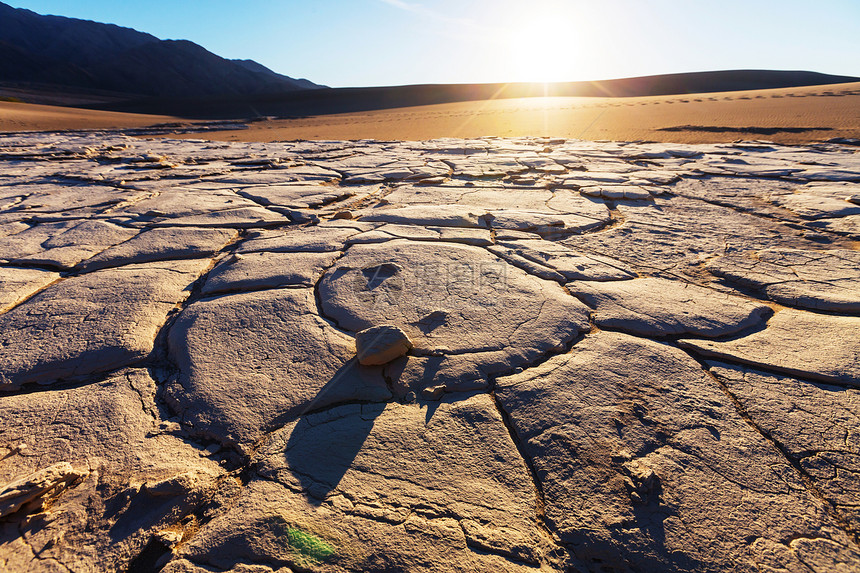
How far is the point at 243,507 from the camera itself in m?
0.73

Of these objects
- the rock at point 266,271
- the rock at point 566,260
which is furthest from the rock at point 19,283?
the rock at point 566,260

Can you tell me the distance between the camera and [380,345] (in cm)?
108

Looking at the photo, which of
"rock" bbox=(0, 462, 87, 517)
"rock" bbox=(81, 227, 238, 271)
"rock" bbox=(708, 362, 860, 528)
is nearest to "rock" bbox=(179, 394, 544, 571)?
"rock" bbox=(0, 462, 87, 517)

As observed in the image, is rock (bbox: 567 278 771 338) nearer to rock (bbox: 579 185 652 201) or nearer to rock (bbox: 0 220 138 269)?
rock (bbox: 579 185 652 201)

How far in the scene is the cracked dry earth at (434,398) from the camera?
27.1 inches

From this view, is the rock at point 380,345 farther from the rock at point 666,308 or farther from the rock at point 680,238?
the rock at point 680,238

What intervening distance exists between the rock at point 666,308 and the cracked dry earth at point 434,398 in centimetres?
1

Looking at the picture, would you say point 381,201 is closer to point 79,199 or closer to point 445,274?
point 445,274

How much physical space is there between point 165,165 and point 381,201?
9.92 ft

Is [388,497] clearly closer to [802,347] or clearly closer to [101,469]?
[101,469]

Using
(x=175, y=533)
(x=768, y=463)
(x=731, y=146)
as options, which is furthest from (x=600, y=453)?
(x=731, y=146)

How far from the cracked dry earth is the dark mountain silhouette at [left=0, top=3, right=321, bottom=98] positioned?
48836mm

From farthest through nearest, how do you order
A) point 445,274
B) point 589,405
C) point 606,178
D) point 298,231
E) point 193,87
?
point 193,87
point 606,178
point 298,231
point 445,274
point 589,405

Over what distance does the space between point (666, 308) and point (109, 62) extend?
61373 mm
